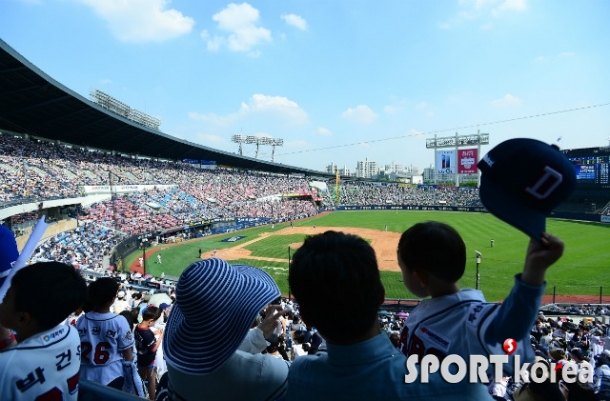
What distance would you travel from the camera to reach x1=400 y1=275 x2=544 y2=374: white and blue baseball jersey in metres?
1.67

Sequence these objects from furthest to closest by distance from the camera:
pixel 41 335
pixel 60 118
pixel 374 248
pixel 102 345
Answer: pixel 60 118 < pixel 374 248 < pixel 102 345 < pixel 41 335

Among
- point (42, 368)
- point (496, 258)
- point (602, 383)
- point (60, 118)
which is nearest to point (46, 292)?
point (42, 368)

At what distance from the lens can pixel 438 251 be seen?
6.97 ft

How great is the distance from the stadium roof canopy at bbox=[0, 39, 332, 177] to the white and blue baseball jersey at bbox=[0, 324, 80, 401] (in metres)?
26.9

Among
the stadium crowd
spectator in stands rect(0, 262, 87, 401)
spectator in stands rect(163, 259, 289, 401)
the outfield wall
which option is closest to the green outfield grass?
the outfield wall

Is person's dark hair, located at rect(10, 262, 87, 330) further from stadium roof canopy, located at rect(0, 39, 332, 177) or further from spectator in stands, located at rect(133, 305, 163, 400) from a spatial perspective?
stadium roof canopy, located at rect(0, 39, 332, 177)

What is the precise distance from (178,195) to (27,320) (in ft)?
158

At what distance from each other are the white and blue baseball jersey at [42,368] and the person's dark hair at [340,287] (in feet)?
6.07

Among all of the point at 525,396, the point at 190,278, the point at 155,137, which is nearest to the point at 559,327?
the point at 525,396

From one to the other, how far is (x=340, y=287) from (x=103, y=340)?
12.6 feet

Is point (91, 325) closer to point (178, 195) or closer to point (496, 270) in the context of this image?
point (496, 270)

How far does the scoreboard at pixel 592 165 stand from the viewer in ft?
179

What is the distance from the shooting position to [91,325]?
4168 millimetres

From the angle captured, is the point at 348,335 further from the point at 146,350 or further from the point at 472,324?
the point at 146,350
